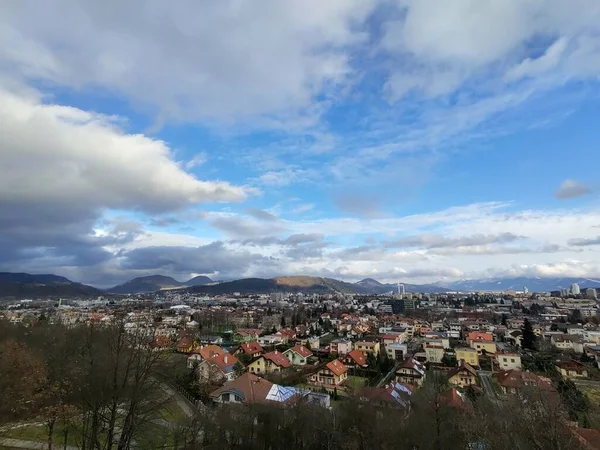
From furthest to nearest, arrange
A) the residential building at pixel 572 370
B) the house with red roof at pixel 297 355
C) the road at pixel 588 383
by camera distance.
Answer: the house with red roof at pixel 297 355
the residential building at pixel 572 370
the road at pixel 588 383

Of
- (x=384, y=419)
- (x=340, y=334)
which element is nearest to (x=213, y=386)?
(x=384, y=419)

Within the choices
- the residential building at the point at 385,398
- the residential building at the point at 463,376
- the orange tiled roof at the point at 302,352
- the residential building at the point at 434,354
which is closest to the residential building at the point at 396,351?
the residential building at the point at 434,354

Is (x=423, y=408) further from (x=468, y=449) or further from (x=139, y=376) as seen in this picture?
(x=139, y=376)

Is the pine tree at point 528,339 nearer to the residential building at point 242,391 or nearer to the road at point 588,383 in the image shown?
the road at point 588,383

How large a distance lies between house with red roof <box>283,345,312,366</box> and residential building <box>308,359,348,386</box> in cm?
777

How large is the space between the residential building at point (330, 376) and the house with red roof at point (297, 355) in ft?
25.5

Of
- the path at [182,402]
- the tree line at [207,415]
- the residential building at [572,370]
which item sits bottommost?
the residential building at [572,370]

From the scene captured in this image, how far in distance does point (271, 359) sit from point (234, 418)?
2027 cm

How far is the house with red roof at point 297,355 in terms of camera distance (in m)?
39.2

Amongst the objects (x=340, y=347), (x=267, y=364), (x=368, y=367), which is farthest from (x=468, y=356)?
(x=267, y=364)

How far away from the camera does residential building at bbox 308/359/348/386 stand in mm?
30172

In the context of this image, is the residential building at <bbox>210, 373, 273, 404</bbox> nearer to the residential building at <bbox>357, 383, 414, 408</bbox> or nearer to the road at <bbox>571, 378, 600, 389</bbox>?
the residential building at <bbox>357, 383, 414, 408</bbox>

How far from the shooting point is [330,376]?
30484 mm

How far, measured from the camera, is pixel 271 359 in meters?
34.8
